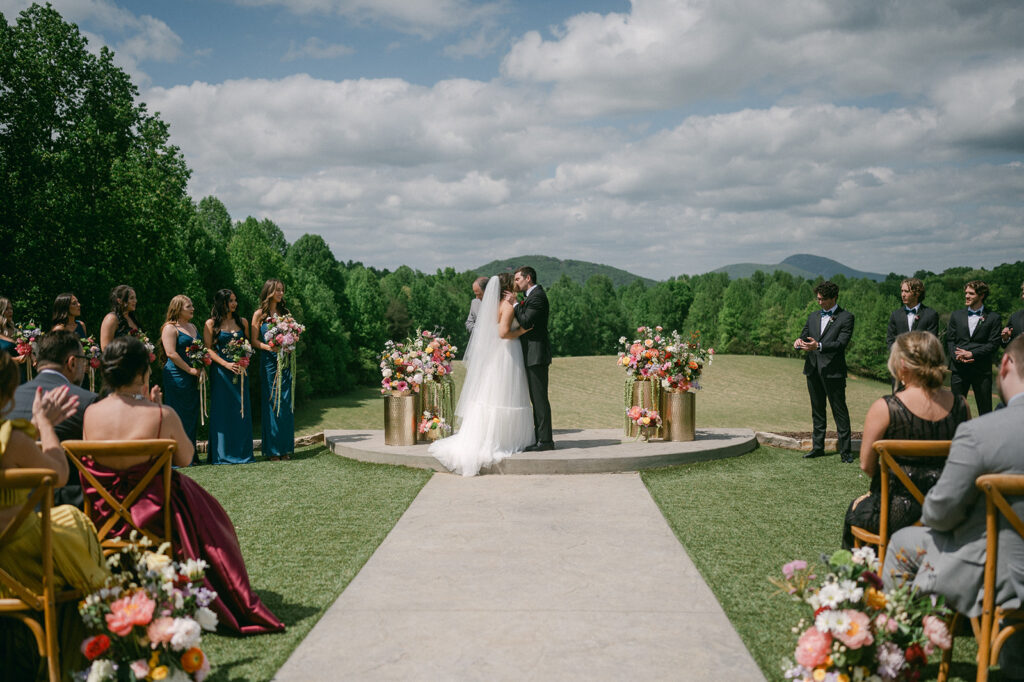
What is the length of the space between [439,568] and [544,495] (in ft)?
8.19

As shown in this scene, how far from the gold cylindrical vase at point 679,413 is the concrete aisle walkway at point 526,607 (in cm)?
311

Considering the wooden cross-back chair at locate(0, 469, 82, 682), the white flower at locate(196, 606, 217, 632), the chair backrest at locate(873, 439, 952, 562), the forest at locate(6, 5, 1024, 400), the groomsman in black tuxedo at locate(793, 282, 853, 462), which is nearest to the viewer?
the wooden cross-back chair at locate(0, 469, 82, 682)

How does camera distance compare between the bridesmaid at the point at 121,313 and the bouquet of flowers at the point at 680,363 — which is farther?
the bouquet of flowers at the point at 680,363

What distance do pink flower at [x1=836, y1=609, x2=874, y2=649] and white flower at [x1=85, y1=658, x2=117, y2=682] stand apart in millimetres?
3118

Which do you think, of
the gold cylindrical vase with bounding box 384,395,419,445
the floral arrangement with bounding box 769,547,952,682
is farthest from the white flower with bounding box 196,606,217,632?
the gold cylindrical vase with bounding box 384,395,419,445

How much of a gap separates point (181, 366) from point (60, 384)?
4.91m

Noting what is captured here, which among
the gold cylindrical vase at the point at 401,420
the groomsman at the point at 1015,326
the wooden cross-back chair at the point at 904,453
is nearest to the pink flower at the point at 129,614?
the wooden cross-back chair at the point at 904,453

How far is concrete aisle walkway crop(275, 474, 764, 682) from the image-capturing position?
386cm

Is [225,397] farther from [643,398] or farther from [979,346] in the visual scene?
[979,346]

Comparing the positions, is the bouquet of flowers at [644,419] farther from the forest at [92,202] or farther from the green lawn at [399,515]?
the forest at [92,202]

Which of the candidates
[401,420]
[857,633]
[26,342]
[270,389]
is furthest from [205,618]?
[26,342]

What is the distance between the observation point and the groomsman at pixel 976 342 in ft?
31.3

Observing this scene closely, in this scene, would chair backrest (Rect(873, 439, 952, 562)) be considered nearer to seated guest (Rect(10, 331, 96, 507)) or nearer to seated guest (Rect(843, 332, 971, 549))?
seated guest (Rect(843, 332, 971, 549))

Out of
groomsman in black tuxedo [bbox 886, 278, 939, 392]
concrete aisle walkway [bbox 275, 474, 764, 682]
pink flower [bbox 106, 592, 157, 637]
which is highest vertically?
groomsman in black tuxedo [bbox 886, 278, 939, 392]
